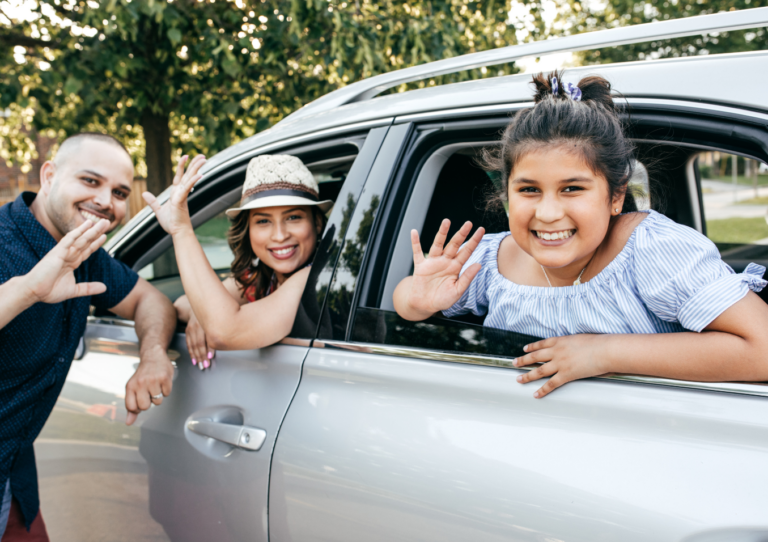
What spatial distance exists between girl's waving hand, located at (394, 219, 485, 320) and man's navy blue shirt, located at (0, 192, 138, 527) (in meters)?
1.18

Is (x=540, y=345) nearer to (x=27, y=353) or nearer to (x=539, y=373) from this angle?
(x=539, y=373)

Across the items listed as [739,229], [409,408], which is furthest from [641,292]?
[739,229]

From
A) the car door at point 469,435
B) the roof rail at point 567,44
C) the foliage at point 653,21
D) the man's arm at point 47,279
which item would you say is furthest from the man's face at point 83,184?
the foliage at point 653,21

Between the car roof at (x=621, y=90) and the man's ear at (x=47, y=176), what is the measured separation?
2.18 feet

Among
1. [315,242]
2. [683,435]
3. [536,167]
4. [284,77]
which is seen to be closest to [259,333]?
[315,242]

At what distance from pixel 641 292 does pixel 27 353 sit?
1759mm

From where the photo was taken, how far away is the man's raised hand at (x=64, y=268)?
1.57m

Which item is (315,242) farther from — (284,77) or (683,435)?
(284,77)

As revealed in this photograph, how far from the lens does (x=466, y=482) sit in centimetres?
119

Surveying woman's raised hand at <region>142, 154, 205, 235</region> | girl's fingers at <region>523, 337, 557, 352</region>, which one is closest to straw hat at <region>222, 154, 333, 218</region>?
woman's raised hand at <region>142, 154, 205, 235</region>

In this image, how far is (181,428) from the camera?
174 cm

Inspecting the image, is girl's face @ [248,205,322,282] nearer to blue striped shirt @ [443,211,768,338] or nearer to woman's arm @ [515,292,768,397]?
blue striped shirt @ [443,211,768,338]

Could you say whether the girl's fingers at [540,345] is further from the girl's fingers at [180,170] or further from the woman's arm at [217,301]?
the girl's fingers at [180,170]

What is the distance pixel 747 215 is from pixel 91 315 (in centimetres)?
1428
